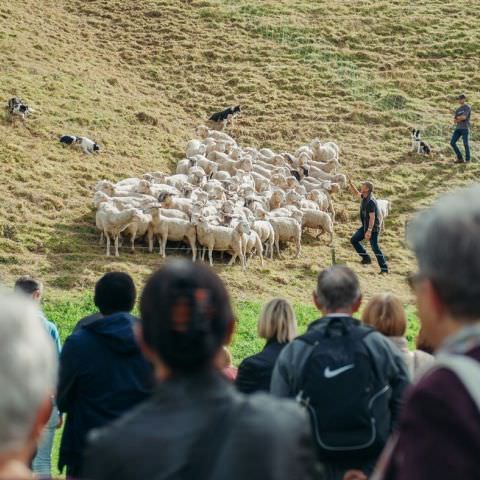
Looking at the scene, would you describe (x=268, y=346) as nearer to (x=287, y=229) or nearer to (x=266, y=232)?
(x=266, y=232)

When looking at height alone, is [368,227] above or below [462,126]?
below

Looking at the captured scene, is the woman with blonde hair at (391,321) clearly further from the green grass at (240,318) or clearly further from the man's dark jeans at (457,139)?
the man's dark jeans at (457,139)

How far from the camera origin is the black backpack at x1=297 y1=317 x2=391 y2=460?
4824 millimetres

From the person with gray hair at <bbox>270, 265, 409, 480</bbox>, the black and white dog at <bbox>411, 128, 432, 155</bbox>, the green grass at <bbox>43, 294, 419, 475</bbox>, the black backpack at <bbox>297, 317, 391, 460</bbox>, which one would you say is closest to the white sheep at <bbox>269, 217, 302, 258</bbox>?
the green grass at <bbox>43, 294, 419, 475</bbox>

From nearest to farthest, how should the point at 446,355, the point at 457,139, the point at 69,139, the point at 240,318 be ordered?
the point at 446,355, the point at 240,318, the point at 69,139, the point at 457,139

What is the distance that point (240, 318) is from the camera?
16.4 metres

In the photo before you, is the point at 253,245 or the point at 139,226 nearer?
the point at 139,226

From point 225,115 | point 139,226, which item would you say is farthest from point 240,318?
point 225,115

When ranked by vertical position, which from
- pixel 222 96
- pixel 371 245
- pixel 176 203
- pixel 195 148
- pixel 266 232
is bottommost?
pixel 371 245

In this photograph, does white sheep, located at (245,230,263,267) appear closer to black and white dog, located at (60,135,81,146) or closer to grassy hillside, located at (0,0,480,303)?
grassy hillside, located at (0,0,480,303)

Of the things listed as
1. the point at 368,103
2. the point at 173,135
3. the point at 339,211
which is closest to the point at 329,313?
the point at 339,211

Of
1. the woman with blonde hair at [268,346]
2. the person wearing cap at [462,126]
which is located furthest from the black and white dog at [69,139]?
the woman with blonde hair at [268,346]

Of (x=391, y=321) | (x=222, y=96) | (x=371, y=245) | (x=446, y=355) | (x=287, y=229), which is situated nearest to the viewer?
(x=446, y=355)

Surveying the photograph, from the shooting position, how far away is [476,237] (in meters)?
2.90
